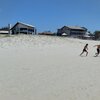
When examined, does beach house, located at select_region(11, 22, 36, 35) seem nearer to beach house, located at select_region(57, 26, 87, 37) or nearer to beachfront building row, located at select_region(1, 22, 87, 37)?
beachfront building row, located at select_region(1, 22, 87, 37)

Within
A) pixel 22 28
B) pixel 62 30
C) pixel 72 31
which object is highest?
pixel 22 28

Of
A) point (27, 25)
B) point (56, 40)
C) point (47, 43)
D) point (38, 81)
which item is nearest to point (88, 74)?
point (38, 81)

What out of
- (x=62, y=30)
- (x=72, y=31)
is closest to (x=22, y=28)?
(x=72, y=31)

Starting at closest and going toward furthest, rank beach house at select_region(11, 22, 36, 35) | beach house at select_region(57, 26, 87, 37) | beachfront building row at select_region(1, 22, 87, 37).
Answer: beach house at select_region(11, 22, 36, 35) < beachfront building row at select_region(1, 22, 87, 37) < beach house at select_region(57, 26, 87, 37)

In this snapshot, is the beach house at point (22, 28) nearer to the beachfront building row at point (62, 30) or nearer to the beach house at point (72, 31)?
the beachfront building row at point (62, 30)

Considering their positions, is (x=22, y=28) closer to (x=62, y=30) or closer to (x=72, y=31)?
(x=72, y=31)

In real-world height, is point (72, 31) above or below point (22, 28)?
below

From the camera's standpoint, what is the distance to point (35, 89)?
9.98m

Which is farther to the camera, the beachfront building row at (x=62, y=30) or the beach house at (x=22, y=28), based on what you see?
the beachfront building row at (x=62, y=30)

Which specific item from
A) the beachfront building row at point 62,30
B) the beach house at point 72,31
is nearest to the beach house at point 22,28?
the beachfront building row at point 62,30

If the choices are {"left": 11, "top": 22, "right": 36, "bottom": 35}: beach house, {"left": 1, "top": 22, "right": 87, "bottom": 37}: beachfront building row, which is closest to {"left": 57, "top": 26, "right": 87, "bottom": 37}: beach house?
{"left": 1, "top": 22, "right": 87, "bottom": 37}: beachfront building row

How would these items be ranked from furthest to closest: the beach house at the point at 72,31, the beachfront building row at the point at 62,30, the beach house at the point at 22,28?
the beach house at the point at 72,31 → the beachfront building row at the point at 62,30 → the beach house at the point at 22,28

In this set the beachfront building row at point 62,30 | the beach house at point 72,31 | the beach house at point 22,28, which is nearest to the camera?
the beach house at point 22,28

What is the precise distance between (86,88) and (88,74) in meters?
2.87
